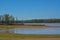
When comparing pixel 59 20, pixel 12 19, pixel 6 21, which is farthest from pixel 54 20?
pixel 6 21

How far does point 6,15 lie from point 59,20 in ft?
257

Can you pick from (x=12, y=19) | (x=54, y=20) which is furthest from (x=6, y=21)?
(x=54, y=20)

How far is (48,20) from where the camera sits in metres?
154

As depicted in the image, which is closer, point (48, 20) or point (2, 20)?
point (2, 20)

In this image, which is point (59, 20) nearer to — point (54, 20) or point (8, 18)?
point (54, 20)

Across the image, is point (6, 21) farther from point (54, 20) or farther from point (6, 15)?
point (54, 20)

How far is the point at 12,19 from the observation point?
305 feet

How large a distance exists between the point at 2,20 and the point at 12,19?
636 centimetres

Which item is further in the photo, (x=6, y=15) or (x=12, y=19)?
(x=12, y=19)

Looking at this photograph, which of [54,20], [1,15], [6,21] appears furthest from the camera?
[54,20]

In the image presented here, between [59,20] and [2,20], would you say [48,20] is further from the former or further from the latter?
[2,20]

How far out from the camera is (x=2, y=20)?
291ft

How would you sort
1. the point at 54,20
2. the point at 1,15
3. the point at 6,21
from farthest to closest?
1. the point at 54,20
2. the point at 1,15
3. the point at 6,21

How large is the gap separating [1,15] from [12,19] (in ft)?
23.2
